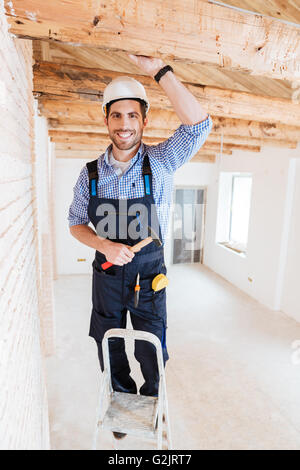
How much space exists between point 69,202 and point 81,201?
17.4ft

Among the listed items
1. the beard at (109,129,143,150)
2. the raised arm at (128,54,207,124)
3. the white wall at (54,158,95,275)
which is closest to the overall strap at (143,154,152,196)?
the beard at (109,129,143,150)

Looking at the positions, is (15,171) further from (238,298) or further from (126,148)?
(238,298)

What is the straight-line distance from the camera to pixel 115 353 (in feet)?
6.40

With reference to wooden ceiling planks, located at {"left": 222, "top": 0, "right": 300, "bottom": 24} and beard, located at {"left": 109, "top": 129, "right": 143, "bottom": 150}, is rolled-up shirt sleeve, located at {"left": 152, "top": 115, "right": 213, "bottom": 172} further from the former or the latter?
wooden ceiling planks, located at {"left": 222, "top": 0, "right": 300, "bottom": 24}

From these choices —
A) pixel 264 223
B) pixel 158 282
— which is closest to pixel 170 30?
pixel 158 282

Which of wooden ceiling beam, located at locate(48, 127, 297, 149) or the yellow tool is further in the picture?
wooden ceiling beam, located at locate(48, 127, 297, 149)

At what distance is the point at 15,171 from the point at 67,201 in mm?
5966

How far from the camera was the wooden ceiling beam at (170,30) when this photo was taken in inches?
39.4

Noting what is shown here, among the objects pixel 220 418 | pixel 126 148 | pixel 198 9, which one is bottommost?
pixel 220 418

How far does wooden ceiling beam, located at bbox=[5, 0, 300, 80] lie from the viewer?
3.28 ft

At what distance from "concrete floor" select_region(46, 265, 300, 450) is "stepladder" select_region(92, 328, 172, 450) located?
957 mm

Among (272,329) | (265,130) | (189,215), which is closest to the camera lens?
(265,130)
